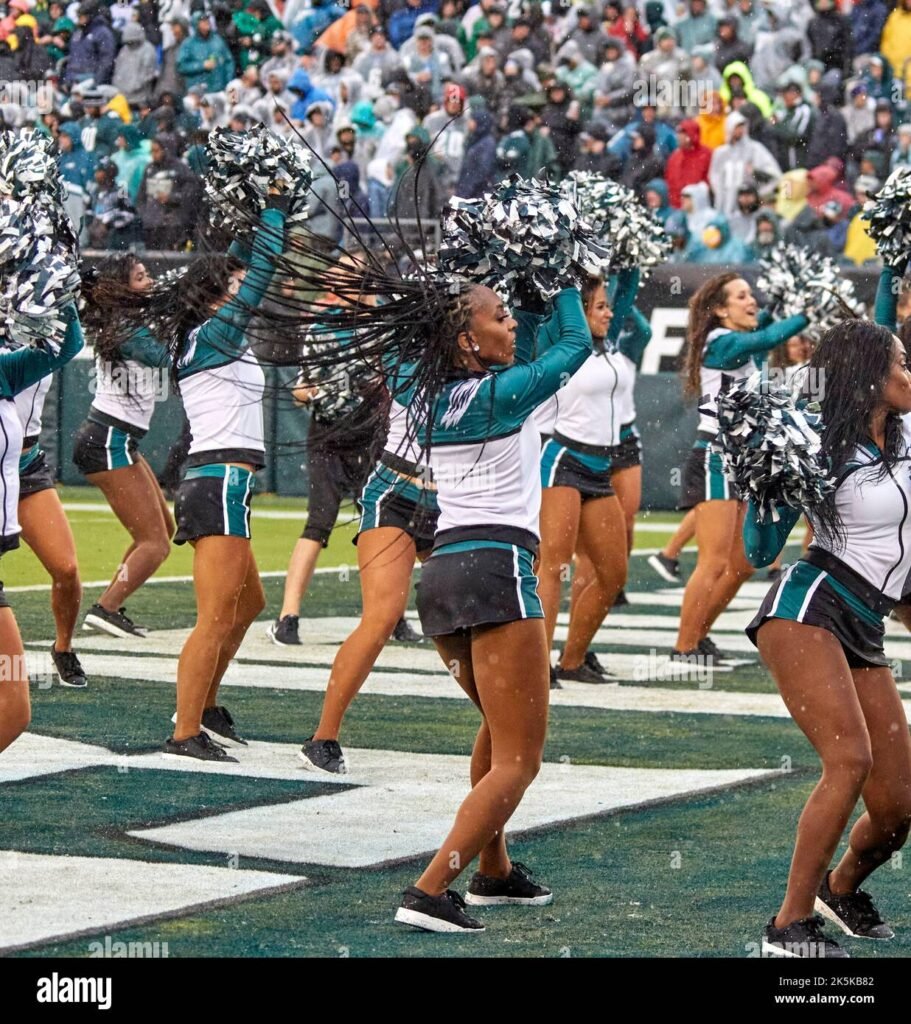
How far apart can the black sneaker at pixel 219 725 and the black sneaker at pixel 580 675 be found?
2.31 meters

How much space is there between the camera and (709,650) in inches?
401

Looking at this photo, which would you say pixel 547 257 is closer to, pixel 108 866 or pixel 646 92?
pixel 108 866

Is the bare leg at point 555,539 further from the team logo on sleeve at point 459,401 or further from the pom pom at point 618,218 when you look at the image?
the team logo on sleeve at point 459,401

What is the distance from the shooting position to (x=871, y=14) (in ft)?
62.6

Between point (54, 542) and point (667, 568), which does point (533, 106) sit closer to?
point (667, 568)

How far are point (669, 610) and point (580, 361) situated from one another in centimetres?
765

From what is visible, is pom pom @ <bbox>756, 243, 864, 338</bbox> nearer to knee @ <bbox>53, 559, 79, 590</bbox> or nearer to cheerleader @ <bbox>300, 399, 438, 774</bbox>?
cheerleader @ <bbox>300, 399, 438, 774</bbox>

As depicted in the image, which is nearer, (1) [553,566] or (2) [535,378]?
(2) [535,378]

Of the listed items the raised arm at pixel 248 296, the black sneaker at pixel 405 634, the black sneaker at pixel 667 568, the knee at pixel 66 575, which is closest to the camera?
the raised arm at pixel 248 296

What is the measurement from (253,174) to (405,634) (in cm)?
447

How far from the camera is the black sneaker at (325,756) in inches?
267

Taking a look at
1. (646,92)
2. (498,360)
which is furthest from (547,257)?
(646,92)

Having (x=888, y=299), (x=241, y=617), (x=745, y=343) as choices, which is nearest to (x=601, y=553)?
(x=745, y=343)

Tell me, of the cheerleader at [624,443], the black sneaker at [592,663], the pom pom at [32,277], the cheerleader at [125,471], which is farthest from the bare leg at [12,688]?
the black sneaker at [592,663]
